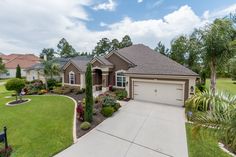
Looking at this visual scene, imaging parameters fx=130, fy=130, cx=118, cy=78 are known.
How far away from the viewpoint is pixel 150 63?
676 inches

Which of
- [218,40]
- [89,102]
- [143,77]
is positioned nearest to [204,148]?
[89,102]

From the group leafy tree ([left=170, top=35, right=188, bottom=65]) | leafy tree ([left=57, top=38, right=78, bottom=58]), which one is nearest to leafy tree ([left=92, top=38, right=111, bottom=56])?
leafy tree ([left=57, top=38, right=78, bottom=58])

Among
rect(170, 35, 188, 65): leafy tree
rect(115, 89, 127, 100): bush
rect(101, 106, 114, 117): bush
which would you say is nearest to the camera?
rect(101, 106, 114, 117): bush

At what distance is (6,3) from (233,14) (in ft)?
64.8

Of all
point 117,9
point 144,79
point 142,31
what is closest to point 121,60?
point 144,79

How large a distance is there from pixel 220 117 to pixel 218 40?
7.58 m

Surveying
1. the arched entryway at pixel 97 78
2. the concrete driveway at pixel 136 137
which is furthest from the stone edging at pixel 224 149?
the arched entryway at pixel 97 78

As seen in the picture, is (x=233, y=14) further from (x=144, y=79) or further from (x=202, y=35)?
(x=144, y=79)

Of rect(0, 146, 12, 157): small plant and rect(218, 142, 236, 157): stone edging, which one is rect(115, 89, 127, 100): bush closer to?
rect(218, 142, 236, 157): stone edging

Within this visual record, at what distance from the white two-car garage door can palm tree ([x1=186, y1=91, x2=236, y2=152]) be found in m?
8.56

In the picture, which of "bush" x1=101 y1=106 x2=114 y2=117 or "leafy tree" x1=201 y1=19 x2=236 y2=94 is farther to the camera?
"bush" x1=101 y1=106 x2=114 y2=117

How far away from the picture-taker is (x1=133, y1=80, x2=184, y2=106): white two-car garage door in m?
12.4

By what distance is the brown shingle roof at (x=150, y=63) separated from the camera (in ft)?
42.8

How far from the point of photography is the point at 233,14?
41.2 feet
